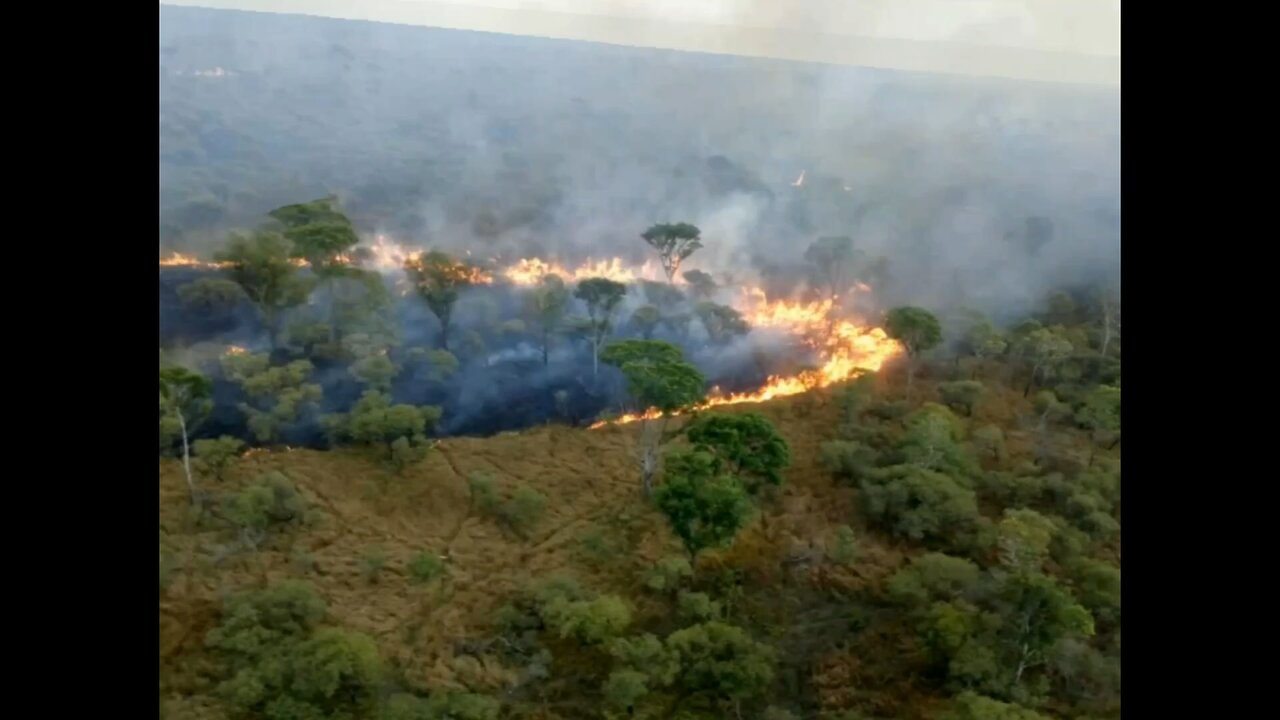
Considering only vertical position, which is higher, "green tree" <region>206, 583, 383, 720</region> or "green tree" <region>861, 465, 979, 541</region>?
"green tree" <region>861, 465, 979, 541</region>

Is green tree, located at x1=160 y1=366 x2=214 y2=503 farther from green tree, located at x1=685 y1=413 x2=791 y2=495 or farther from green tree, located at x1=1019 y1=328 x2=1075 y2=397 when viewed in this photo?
green tree, located at x1=1019 y1=328 x2=1075 y2=397

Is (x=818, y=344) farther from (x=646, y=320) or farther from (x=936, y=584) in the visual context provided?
(x=936, y=584)

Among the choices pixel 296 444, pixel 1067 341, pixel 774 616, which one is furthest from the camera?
pixel 1067 341

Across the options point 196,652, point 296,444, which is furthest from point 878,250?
point 196,652

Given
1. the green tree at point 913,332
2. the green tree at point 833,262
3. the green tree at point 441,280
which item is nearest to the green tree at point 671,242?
the green tree at point 833,262


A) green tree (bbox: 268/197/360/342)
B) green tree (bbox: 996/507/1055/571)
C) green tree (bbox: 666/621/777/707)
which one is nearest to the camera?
green tree (bbox: 666/621/777/707)

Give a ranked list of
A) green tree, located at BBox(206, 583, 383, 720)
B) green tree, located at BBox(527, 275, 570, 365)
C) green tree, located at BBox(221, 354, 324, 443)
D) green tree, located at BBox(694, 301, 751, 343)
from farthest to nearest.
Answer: green tree, located at BBox(694, 301, 751, 343) < green tree, located at BBox(527, 275, 570, 365) < green tree, located at BBox(221, 354, 324, 443) < green tree, located at BBox(206, 583, 383, 720)

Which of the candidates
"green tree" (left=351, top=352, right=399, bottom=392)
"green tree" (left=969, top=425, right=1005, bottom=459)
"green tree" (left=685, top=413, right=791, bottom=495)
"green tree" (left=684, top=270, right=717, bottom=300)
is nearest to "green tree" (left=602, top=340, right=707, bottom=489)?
"green tree" (left=685, top=413, right=791, bottom=495)
